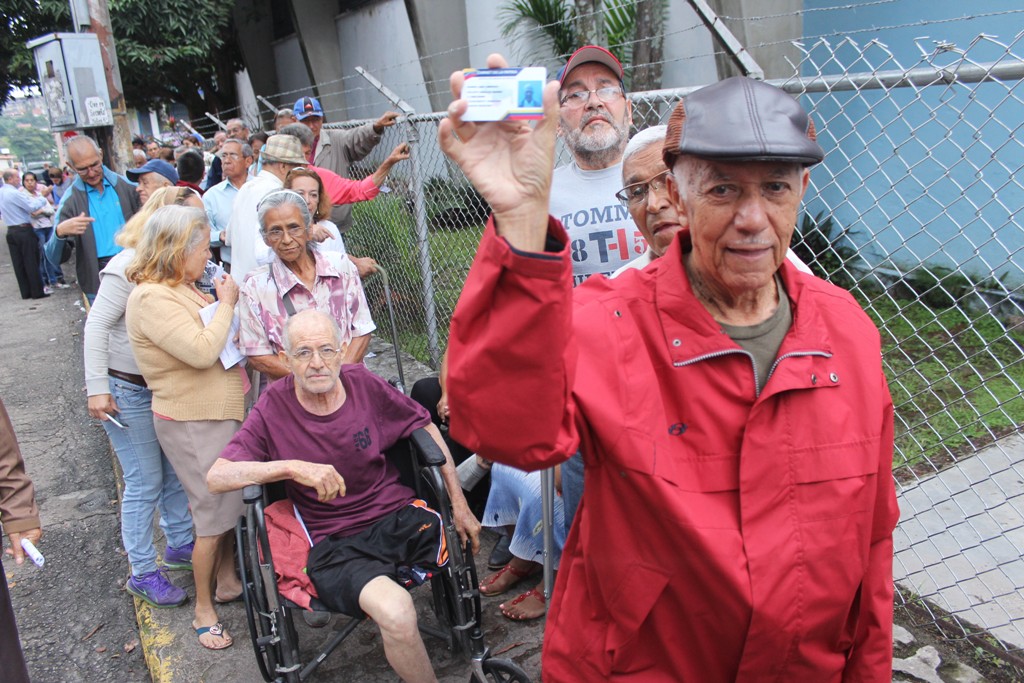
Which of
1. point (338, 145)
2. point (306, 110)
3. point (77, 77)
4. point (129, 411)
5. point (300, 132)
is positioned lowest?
point (129, 411)

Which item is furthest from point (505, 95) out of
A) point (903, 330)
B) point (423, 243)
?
point (903, 330)

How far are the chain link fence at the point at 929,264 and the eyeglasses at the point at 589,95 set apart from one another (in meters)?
0.35

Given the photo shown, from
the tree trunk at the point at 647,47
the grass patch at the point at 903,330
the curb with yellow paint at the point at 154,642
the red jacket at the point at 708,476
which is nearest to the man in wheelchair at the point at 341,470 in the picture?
the curb with yellow paint at the point at 154,642

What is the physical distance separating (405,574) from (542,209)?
222 centimetres

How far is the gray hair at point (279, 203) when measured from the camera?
3787mm

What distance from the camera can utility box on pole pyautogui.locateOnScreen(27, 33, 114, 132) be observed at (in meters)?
7.17

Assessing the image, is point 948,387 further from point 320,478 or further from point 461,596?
point 320,478

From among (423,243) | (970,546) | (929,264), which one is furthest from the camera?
(423,243)

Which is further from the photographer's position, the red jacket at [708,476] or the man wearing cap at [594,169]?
the man wearing cap at [594,169]

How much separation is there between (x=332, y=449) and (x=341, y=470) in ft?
0.30

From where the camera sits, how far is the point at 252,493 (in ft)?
9.85

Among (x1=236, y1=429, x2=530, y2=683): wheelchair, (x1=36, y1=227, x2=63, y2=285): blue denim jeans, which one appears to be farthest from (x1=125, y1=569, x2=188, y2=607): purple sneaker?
(x1=36, y1=227, x2=63, y2=285): blue denim jeans

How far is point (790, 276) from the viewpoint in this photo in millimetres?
1541

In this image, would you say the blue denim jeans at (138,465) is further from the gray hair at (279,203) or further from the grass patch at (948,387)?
the grass patch at (948,387)
